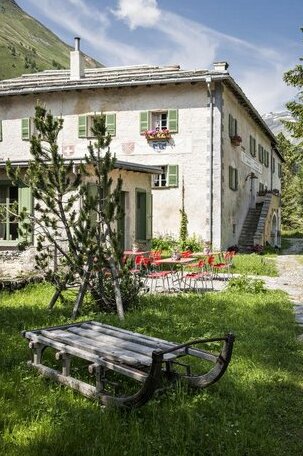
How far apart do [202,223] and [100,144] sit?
13.3m

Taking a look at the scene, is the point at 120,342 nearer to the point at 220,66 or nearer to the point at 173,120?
the point at 173,120

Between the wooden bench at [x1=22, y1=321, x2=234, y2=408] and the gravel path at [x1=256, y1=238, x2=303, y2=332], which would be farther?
the gravel path at [x1=256, y1=238, x2=303, y2=332]

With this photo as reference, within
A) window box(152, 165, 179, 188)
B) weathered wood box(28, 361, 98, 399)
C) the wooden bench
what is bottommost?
weathered wood box(28, 361, 98, 399)

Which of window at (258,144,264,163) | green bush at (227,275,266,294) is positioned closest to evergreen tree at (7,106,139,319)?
green bush at (227,275,266,294)

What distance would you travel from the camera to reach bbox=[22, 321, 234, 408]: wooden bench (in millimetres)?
4113

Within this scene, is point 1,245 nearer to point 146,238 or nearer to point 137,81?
point 146,238

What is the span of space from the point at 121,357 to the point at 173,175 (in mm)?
17272

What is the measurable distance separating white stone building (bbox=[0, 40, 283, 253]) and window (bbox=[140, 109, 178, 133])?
0.04m

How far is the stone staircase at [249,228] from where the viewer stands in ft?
80.0

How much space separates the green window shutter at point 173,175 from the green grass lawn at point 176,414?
14.6 m

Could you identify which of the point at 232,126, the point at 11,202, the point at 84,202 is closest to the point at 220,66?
the point at 232,126

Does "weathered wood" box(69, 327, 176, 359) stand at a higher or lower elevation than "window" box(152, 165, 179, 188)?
lower

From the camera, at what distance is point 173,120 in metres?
21.3

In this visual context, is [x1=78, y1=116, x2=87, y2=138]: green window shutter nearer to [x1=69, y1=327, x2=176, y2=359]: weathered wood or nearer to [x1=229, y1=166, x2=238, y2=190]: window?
[x1=229, y1=166, x2=238, y2=190]: window
